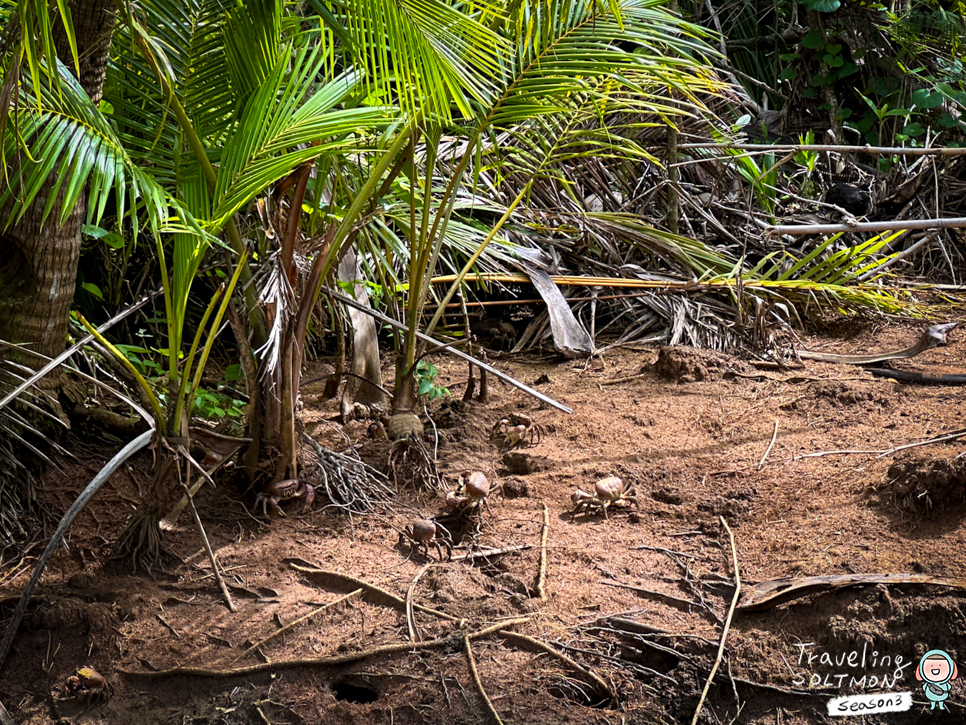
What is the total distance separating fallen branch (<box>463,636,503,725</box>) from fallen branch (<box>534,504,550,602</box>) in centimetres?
24

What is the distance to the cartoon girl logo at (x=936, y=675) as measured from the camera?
1.79m

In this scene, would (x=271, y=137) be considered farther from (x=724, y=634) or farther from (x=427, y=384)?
(x=724, y=634)

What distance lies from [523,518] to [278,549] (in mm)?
701

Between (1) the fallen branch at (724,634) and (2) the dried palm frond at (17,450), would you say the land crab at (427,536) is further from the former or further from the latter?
(2) the dried palm frond at (17,450)

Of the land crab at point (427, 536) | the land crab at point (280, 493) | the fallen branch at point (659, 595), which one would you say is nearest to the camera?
the fallen branch at point (659, 595)

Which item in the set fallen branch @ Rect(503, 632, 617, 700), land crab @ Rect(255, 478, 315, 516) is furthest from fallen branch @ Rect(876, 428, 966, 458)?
land crab @ Rect(255, 478, 315, 516)

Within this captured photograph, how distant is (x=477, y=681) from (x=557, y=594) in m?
0.35

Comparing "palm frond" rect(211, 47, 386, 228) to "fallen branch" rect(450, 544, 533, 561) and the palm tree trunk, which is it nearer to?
the palm tree trunk

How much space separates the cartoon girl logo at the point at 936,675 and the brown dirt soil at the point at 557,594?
2cm

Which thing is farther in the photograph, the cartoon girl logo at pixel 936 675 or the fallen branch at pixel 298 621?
the fallen branch at pixel 298 621

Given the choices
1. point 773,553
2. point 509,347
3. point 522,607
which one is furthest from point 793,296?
point 522,607

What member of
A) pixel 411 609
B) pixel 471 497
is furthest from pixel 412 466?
pixel 411 609

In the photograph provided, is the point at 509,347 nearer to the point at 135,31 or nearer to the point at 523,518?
the point at 523,518

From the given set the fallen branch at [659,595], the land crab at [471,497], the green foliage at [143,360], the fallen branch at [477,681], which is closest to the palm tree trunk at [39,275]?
the green foliage at [143,360]
